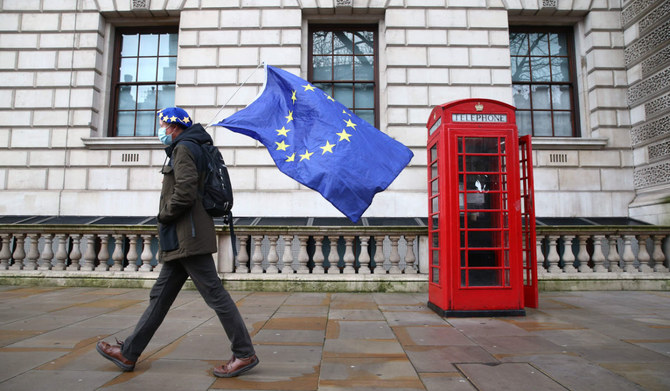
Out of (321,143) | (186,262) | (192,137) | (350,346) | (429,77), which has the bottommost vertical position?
(350,346)

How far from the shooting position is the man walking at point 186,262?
3162 mm

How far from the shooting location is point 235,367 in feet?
10.1

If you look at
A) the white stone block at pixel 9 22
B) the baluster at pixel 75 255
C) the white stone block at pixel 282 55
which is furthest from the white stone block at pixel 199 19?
the baluster at pixel 75 255

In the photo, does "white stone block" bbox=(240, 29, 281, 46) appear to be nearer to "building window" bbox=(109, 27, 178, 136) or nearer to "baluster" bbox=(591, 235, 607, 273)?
"building window" bbox=(109, 27, 178, 136)

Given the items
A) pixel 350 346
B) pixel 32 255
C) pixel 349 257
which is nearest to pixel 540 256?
pixel 349 257

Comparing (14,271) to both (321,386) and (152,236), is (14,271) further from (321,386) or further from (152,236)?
(321,386)

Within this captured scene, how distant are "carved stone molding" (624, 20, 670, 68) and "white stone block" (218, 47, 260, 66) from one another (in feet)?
28.0

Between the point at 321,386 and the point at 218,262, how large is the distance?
495cm

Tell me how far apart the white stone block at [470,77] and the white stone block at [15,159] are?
1007 centimetres

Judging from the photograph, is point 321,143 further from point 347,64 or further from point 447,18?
point 447,18

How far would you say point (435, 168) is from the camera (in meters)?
5.99

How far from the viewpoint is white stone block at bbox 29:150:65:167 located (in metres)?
9.84

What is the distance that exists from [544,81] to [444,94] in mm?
2748

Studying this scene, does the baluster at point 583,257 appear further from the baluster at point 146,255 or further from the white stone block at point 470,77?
the baluster at point 146,255
